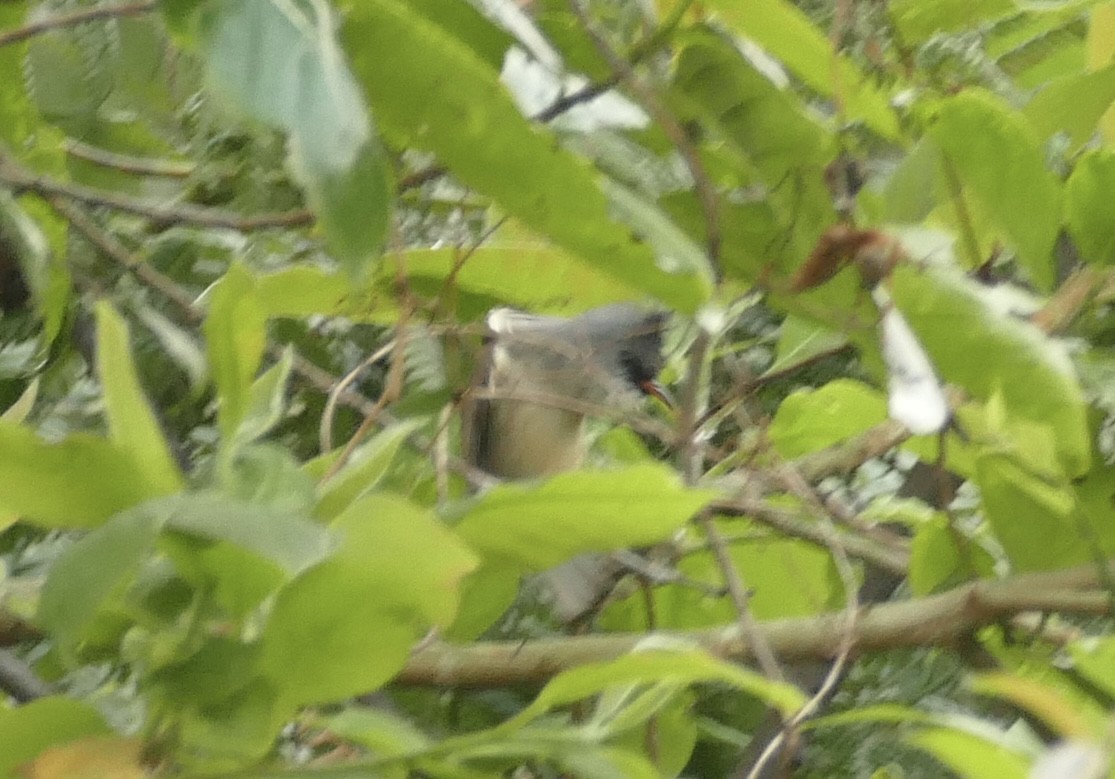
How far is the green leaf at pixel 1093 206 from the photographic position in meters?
0.44

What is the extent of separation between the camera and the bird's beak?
2.77 feet

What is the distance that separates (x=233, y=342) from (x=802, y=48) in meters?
0.26

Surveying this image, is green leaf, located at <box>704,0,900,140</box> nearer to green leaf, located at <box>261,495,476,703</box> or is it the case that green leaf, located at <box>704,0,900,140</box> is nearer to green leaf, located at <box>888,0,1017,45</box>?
green leaf, located at <box>888,0,1017,45</box>

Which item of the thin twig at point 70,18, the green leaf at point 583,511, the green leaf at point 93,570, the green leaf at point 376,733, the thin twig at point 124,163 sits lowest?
the green leaf at point 376,733

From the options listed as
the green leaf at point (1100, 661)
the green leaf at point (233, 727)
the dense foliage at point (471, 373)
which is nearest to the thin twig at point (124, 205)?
the dense foliage at point (471, 373)

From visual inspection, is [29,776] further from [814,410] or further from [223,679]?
[814,410]

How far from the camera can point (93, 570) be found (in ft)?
0.88

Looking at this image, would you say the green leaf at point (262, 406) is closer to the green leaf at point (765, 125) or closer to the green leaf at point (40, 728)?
the green leaf at point (40, 728)

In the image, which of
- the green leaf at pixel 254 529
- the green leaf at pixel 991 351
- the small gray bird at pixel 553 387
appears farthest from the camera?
the small gray bird at pixel 553 387

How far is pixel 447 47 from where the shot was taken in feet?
1.17

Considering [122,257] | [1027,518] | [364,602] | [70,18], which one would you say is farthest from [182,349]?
[1027,518]

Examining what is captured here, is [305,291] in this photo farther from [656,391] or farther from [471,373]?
[656,391]

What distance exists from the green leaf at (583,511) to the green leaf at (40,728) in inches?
4.6

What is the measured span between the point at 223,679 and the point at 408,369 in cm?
31
